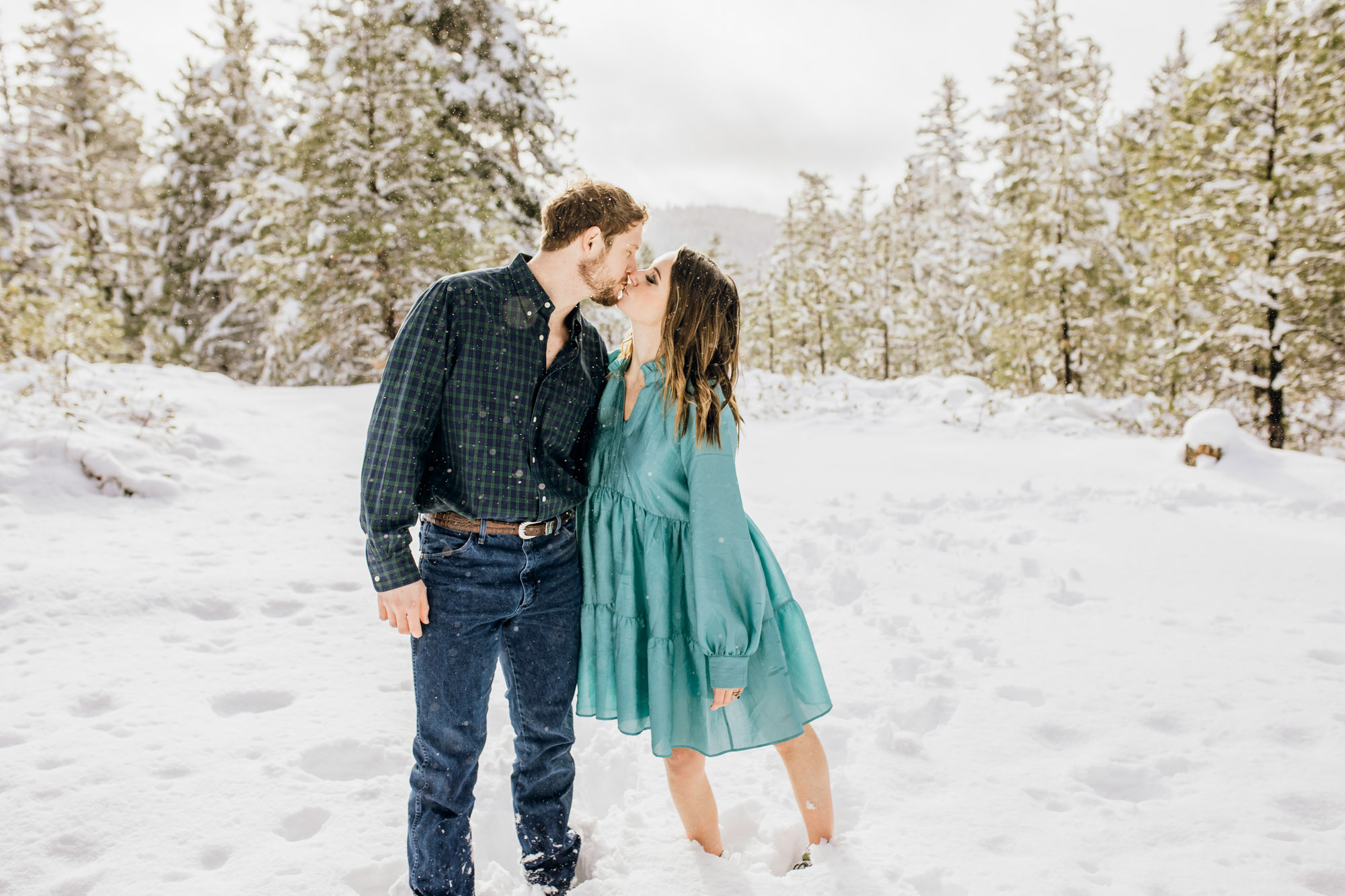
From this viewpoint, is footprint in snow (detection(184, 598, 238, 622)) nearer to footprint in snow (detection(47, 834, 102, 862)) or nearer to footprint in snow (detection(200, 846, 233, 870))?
footprint in snow (detection(47, 834, 102, 862))

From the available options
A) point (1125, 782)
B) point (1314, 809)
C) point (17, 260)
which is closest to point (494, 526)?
point (1125, 782)

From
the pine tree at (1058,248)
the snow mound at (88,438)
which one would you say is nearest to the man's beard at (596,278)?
the snow mound at (88,438)

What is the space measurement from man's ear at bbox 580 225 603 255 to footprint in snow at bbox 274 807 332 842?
244cm

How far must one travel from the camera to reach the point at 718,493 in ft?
8.21

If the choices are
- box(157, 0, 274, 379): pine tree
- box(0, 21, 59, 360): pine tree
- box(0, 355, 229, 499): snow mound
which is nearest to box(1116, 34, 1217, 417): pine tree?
box(0, 355, 229, 499): snow mound

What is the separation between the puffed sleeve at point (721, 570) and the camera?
2.43 m

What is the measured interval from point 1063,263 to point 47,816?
59.3 feet

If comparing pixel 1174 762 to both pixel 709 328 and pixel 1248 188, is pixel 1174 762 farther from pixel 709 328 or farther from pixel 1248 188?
pixel 1248 188

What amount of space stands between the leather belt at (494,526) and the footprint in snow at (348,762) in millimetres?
1483

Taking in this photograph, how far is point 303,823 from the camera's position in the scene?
9.11ft

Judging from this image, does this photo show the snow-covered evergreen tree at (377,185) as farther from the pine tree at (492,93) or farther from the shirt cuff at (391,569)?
the shirt cuff at (391,569)

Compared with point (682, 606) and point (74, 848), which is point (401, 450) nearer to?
point (682, 606)

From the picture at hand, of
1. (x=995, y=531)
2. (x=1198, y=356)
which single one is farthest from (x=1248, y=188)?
(x=995, y=531)

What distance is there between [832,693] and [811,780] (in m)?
1.32
